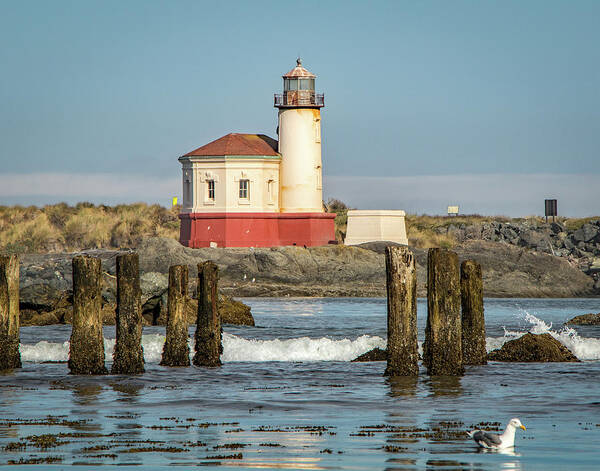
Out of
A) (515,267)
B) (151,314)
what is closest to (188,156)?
(515,267)

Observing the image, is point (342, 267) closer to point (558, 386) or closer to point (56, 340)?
point (56, 340)

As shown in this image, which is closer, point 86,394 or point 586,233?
point 86,394

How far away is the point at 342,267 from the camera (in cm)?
5372

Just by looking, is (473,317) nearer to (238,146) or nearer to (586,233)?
(238,146)

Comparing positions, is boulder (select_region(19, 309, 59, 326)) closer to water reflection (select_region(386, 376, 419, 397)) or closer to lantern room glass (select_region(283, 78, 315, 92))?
water reflection (select_region(386, 376, 419, 397))

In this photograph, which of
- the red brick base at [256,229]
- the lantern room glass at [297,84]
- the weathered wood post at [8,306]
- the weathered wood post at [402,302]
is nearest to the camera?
the weathered wood post at [402,302]

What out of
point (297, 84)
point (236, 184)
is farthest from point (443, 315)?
point (297, 84)

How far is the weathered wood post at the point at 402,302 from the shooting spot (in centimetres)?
1603

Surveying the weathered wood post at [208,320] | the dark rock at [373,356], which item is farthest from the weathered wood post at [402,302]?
the dark rock at [373,356]

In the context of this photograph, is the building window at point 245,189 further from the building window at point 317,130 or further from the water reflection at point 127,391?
the water reflection at point 127,391

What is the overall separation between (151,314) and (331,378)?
12300mm

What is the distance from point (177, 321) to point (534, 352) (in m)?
6.47

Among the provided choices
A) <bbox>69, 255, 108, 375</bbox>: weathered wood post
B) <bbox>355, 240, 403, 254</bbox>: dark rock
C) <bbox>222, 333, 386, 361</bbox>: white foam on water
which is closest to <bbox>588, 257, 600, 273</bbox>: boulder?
<bbox>355, 240, 403, 254</bbox>: dark rock

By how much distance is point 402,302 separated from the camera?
16.0 m
